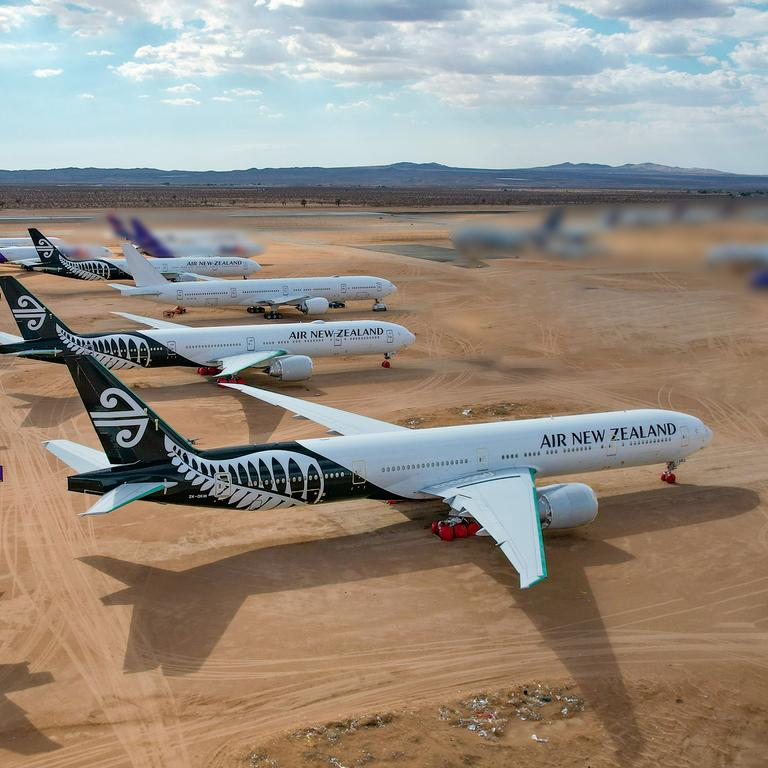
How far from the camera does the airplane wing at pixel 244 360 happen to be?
4966 cm

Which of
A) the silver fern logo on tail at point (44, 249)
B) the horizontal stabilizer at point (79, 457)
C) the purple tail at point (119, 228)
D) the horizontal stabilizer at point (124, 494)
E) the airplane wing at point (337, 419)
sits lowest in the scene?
the airplane wing at point (337, 419)

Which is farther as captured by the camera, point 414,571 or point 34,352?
point 34,352

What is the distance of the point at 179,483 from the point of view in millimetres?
27828

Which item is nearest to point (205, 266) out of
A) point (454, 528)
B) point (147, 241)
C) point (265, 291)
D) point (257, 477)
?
point (147, 241)

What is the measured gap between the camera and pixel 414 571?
27797mm

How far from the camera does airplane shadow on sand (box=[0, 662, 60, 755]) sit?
1920 cm

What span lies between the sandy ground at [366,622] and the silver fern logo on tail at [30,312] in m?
4.94

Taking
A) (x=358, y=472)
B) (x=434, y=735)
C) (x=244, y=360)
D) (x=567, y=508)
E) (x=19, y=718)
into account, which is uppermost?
(x=358, y=472)

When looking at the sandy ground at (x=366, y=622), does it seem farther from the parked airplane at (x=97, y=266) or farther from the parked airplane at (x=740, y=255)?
the parked airplane at (x=97, y=266)

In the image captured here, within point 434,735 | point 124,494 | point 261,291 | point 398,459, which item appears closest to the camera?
point 434,735

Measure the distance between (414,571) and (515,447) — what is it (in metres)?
7.21

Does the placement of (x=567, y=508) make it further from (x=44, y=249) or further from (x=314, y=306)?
(x=44, y=249)

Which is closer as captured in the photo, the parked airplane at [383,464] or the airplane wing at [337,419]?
the parked airplane at [383,464]

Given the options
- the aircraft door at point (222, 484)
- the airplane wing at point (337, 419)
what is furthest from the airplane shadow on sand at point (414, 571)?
the airplane wing at point (337, 419)
